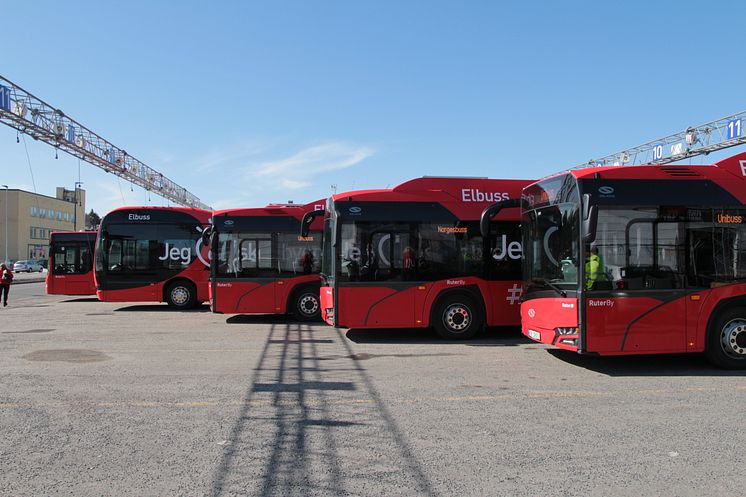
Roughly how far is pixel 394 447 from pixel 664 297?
5.44 metres

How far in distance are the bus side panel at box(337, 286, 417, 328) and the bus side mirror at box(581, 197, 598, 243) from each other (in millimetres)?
4150

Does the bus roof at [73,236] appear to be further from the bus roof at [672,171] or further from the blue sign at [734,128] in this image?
the blue sign at [734,128]

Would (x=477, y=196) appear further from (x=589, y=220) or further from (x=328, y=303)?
(x=589, y=220)

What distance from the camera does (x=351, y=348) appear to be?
10.4 meters

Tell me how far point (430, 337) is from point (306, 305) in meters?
4.13

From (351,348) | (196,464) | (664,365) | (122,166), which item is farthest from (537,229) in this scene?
(122,166)

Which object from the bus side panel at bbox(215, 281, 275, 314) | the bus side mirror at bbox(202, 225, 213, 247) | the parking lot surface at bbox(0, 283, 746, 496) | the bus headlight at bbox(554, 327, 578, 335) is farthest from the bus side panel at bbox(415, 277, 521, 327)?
the bus side mirror at bbox(202, 225, 213, 247)

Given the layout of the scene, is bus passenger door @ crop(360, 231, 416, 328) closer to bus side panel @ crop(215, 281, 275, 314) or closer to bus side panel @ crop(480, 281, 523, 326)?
bus side panel @ crop(480, 281, 523, 326)

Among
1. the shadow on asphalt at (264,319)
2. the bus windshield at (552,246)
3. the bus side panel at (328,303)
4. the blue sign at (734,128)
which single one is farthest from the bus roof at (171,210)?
the blue sign at (734,128)

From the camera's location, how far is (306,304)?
47.6ft

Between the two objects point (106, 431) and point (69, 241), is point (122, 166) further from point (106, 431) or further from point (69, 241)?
point (106, 431)

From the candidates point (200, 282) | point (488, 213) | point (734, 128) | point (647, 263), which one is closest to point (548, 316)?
point (647, 263)

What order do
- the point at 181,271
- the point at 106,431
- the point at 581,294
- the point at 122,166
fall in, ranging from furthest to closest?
the point at 122,166, the point at 181,271, the point at 581,294, the point at 106,431

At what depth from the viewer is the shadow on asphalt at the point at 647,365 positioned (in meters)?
8.13
